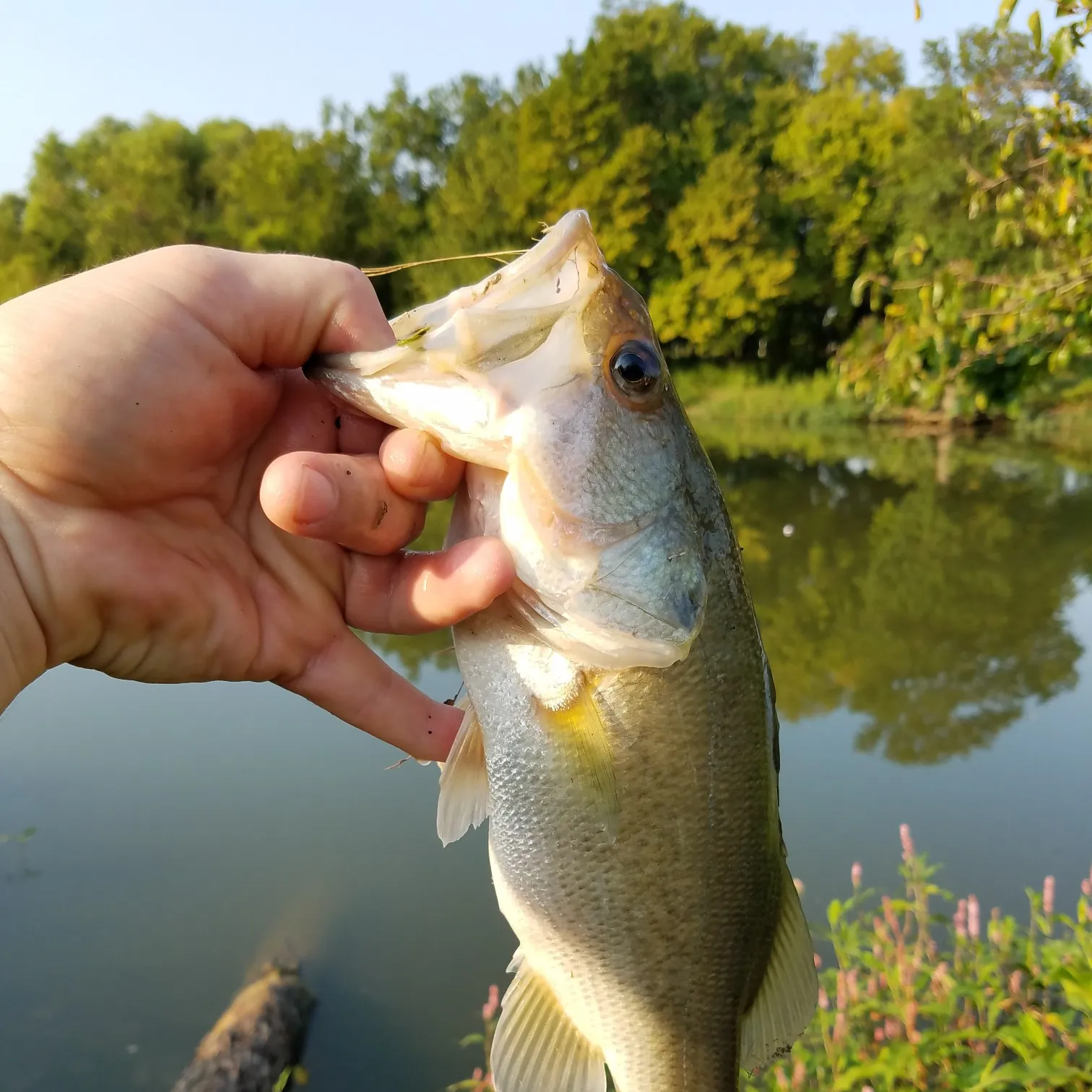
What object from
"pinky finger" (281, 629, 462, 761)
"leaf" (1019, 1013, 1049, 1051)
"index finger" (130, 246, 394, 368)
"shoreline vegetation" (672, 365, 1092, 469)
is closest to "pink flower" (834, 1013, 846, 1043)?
"leaf" (1019, 1013, 1049, 1051)

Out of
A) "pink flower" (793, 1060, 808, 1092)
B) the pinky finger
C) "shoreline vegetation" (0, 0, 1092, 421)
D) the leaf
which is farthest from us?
"shoreline vegetation" (0, 0, 1092, 421)

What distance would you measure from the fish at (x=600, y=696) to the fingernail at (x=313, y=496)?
0.54 feet

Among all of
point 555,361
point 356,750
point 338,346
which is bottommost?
point 555,361

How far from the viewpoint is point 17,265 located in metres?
33.2

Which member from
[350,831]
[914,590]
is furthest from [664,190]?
[350,831]

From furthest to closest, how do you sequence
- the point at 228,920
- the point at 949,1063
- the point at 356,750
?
1. the point at 356,750
2. the point at 228,920
3. the point at 949,1063

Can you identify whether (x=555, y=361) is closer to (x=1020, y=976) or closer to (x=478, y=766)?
(x=478, y=766)

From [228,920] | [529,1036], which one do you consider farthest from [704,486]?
[228,920]

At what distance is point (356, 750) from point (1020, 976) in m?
4.38

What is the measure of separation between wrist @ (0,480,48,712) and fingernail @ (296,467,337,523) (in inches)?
20.8

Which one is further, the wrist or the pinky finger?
the pinky finger

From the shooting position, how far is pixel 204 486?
184 centimetres

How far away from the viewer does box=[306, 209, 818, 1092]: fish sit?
4.88 feet

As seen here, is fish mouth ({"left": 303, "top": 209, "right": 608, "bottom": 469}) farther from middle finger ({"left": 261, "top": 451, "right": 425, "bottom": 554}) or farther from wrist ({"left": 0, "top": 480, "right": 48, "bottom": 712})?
wrist ({"left": 0, "top": 480, "right": 48, "bottom": 712})
